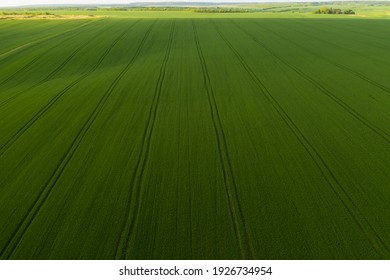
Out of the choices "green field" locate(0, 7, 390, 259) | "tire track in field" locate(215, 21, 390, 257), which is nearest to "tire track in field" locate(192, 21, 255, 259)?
"green field" locate(0, 7, 390, 259)

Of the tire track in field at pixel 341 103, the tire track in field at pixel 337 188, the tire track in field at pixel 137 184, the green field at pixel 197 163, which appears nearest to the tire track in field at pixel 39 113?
the green field at pixel 197 163

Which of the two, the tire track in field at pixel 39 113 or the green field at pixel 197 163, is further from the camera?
the tire track in field at pixel 39 113

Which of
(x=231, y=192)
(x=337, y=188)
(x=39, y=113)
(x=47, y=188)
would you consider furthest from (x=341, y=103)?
(x=39, y=113)

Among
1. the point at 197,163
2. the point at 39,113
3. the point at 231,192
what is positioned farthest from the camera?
the point at 39,113

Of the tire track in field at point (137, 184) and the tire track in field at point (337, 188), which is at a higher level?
the tire track in field at point (137, 184)

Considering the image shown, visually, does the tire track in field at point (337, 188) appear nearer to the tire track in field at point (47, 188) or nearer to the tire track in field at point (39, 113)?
the tire track in field at point (47, 188)

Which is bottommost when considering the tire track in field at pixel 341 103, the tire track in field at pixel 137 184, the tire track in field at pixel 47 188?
the tire track in field at pixel 341 103

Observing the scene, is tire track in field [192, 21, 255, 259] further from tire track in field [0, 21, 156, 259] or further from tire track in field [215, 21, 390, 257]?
tire track in field [0, 21, 156, 259]

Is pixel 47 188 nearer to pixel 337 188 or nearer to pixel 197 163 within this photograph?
pixel 197 163

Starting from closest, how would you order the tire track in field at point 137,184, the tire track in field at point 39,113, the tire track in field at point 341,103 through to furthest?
the tire track in field at point 137,184, the tire track in field at point 39,113, the tire track in field at point 341,103
